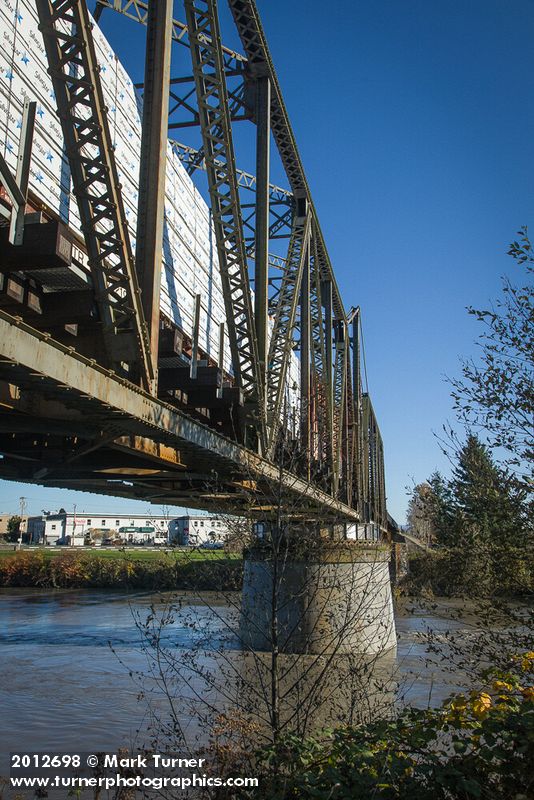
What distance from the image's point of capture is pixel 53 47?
6316mm

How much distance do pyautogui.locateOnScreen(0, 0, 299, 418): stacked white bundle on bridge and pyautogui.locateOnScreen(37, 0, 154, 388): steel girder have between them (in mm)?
288

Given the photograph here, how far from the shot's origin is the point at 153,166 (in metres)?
8.20

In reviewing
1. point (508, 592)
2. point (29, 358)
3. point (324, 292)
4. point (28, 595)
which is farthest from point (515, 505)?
point (28, 595)

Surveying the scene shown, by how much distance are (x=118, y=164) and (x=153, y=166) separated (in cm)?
44

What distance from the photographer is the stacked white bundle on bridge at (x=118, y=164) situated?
627cm

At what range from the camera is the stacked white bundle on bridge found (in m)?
6.27

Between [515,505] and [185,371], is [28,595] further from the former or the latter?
[515,505]

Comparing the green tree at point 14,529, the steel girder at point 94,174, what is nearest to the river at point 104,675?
the steel girder at point 94,174

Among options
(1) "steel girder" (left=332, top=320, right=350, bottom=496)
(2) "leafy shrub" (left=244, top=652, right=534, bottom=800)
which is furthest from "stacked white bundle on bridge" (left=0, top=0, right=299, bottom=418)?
(1) "steel girder" (left=332, top=320, right=350, bottom=496)

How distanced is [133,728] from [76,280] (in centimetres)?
934

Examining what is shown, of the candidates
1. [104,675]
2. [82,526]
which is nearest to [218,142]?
[104,675]

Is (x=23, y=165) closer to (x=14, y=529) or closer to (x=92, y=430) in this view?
(x=92, y=430)

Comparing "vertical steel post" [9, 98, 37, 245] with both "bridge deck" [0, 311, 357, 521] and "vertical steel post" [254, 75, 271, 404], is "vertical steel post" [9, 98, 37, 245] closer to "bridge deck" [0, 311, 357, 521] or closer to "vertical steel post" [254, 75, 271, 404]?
"bridge deck" [0, 311, 357, 521]

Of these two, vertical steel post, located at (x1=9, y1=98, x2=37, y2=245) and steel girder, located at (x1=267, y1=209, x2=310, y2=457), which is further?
steel girder, located at (x1=267, y1=209, x2=310, y2=457)
